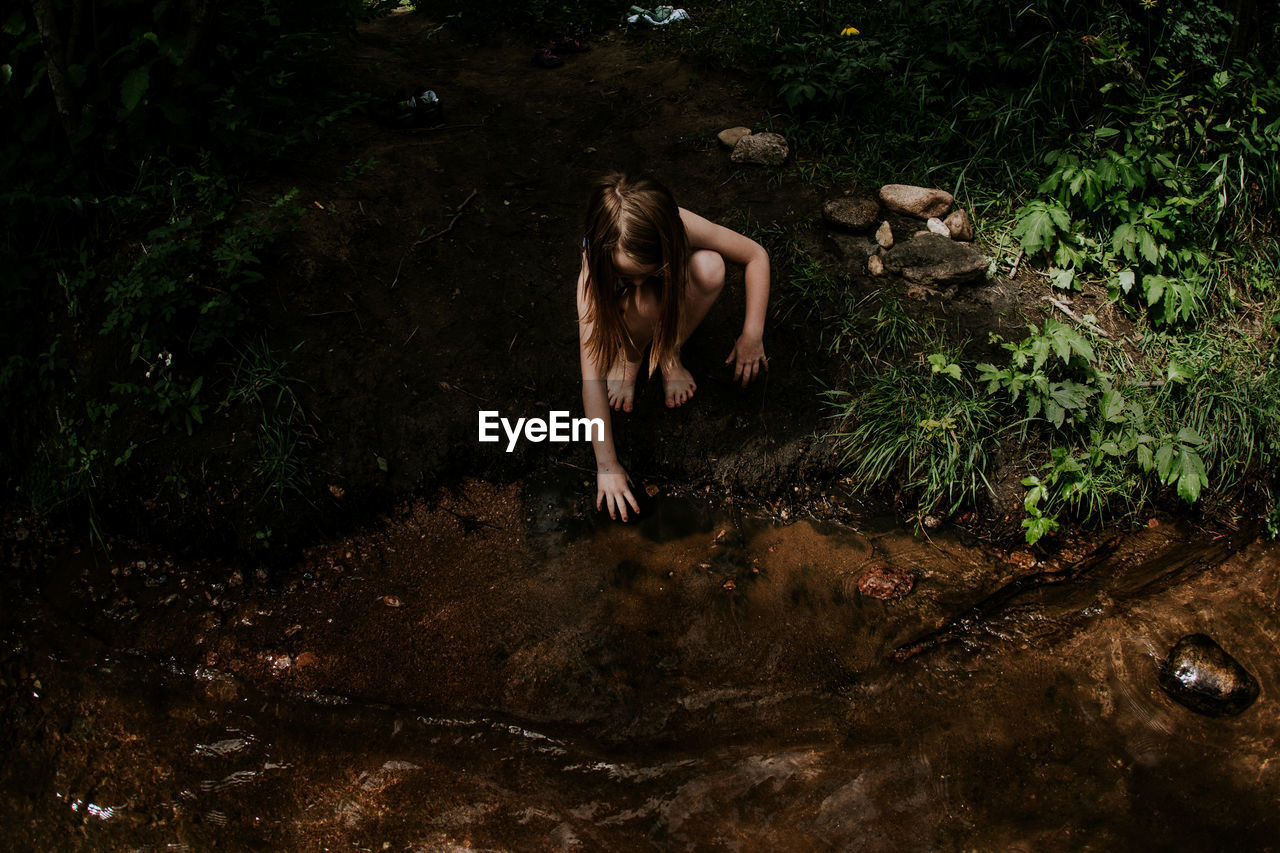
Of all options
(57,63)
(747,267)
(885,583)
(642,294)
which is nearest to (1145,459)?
(885,583)

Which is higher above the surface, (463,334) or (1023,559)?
(463,334)

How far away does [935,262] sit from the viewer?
9.97ft

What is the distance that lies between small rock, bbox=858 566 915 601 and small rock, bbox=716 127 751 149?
2.29 meters

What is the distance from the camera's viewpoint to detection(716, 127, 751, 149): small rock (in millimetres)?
3629

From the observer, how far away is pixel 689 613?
94.3 inches

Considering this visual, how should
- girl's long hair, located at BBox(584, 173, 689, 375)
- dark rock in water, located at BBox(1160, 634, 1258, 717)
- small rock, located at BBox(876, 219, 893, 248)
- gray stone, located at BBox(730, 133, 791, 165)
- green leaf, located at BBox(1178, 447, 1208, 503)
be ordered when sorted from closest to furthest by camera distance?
girl's long hair, located at BBox(584, 173, 689, 375) < dark rock in water, located at BBox(1160, 634, 1258, 717) < green leaf, located at BBox(1178, 447, 1208, 503) < small rock, located at BBox(876, 219, 893, 248) < gray stone, located at BBox(730, 133, 791, 165)

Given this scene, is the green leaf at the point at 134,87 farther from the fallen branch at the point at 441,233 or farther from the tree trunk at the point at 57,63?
the fallen branch at the point at 441,233

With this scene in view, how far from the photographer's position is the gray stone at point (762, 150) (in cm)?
351

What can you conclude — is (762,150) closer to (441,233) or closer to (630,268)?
(441,233)

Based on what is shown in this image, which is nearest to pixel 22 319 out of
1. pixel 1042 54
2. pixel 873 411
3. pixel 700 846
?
pixel 700 846

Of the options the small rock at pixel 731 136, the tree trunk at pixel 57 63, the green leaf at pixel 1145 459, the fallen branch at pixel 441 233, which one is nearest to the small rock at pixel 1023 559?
the green leaf at pixel 1145 459

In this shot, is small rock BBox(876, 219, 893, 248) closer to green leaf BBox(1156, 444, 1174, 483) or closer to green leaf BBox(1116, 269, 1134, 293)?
green leaf BBox(1116, 269, 1134, 293)

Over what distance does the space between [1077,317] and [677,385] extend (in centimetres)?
175

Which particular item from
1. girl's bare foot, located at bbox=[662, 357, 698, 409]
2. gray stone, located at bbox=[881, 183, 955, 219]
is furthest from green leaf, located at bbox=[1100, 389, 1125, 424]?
girl's bare foot, located at bbox=[662, 357, 698, 409]
